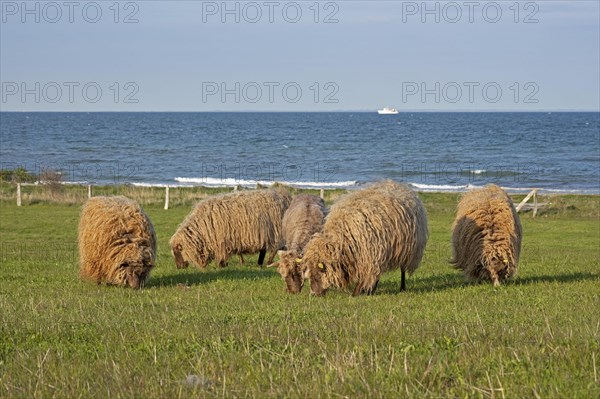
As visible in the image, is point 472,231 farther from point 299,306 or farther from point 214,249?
point 214,249

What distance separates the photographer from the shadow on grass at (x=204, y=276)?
1820 centimetres

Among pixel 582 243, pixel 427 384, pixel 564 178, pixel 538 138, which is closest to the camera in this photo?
pixel 427 384

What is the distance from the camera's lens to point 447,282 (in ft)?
57.9

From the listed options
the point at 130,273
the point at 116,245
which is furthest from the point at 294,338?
the point at 116,245

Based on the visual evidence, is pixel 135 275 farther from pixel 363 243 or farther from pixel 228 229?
pixel 363 243

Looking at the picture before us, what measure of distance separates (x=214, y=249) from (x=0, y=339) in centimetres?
1152

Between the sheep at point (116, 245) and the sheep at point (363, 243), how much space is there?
11.2 feet

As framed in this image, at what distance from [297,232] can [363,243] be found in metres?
2.99

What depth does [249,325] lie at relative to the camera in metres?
10.8

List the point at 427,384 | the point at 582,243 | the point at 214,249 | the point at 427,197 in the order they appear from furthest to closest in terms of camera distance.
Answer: the point at 427,197 < the point at 582,243 < the point at 214,249 < the point at 427,384

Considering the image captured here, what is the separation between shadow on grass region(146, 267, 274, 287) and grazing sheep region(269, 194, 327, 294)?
1073 millimetres

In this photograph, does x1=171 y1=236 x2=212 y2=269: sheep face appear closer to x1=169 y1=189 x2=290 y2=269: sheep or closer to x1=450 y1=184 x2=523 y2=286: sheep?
x1=169 y1=189 x2=290 y2=269: sheep

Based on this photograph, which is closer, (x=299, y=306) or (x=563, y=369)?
(x=563, y=369)

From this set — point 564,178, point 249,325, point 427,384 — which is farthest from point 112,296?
point 564,178
